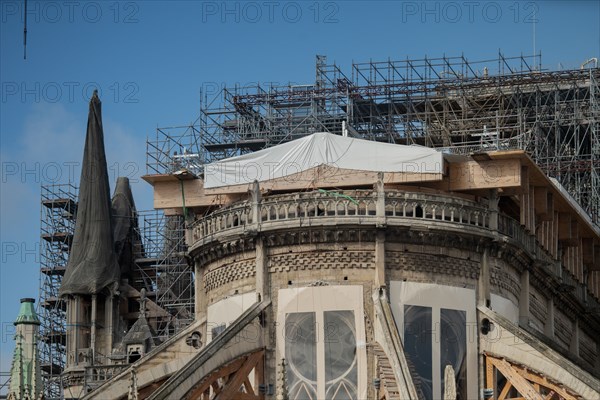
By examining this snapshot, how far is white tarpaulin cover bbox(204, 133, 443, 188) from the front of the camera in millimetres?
67750

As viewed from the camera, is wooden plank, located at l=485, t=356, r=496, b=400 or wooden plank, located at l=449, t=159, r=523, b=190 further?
wooden plank, located at l=449, t=159, r=523, b=190

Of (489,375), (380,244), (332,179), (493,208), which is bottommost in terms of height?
(489,375)

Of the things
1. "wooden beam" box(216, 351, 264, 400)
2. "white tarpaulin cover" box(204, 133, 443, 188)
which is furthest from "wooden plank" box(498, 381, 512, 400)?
"wooden beam" box(216, 351, 264, 400)

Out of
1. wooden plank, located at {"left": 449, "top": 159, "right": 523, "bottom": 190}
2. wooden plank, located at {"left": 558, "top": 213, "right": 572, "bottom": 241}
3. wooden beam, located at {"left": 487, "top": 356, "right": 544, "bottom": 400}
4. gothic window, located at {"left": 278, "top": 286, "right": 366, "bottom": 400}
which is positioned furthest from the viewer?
wooden plank, located at {"left": 558, "top": 213, "right": 572, "bottom": 241}

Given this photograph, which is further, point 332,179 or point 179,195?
point 179,195

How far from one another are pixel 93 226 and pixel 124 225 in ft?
11.8

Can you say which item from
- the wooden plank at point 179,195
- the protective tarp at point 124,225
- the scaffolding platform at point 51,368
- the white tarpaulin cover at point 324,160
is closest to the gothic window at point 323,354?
the white tarpaulin cover at point 324,160

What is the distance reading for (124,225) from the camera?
309 ft

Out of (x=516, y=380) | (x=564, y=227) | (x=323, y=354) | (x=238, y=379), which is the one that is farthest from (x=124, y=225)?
(x=516, y=380)

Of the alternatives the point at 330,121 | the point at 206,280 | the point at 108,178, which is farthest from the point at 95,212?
the point at 206,280

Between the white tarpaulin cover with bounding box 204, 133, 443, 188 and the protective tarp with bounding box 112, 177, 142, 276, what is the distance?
24.4 metres

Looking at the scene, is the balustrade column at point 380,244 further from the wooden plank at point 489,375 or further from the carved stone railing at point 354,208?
the wooden plank at point 489,375

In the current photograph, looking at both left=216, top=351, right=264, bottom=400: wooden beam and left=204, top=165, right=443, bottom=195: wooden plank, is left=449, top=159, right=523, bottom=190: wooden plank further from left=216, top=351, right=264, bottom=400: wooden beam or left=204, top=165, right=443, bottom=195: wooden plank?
left=216, top=351, right=264, bottom=400: wooden beam

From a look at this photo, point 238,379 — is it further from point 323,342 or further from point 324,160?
point 324,160
